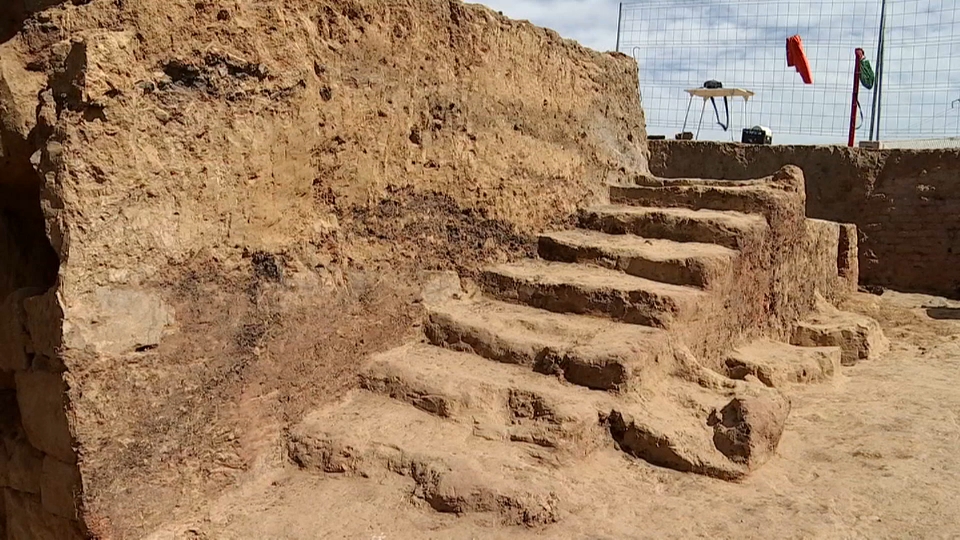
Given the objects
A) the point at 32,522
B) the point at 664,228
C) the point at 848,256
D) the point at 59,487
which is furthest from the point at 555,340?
the point at 848,256

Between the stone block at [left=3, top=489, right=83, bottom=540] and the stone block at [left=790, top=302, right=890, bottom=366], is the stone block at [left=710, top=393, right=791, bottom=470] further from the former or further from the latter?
the stone block at [left=3, top=489, right=83, bottom=540]

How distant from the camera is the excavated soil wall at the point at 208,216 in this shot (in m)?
2.70

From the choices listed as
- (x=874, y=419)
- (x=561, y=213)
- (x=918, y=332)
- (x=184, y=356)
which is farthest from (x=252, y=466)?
(x=918, y=332)

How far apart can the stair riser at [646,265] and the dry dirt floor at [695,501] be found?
35.8 inches

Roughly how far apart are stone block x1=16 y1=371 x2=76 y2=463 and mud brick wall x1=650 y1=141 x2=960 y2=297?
8.93 m

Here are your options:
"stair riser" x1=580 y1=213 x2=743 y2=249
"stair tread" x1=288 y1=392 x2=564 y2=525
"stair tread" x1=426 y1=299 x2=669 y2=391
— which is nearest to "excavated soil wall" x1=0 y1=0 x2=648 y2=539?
"stair tread" x1=288 y1=392 x2=564 y2=525

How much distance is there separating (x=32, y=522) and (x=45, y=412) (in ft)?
2.06

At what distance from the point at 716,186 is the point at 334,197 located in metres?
2.88

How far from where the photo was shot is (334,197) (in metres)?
3.59

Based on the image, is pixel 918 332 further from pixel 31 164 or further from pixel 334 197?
pixel 31 164

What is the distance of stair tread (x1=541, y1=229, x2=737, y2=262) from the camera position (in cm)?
441

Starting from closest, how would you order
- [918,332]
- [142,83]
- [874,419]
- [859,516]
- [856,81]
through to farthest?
[142,83] < [859,516] < [874,419] < [918,332] < [856,81]

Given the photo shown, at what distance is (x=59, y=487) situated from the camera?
281cm

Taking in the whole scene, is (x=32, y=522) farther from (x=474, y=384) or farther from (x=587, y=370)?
(x=587, y=370)
